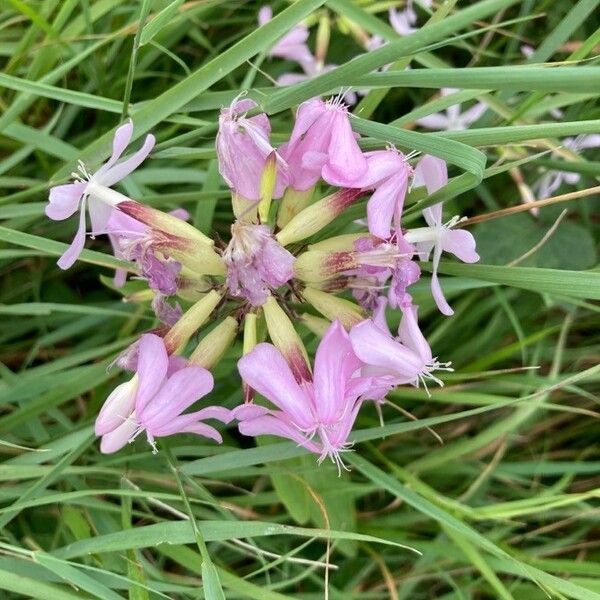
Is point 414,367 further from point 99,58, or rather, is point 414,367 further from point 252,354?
point 99,58

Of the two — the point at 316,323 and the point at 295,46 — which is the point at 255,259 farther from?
the point at 295,46

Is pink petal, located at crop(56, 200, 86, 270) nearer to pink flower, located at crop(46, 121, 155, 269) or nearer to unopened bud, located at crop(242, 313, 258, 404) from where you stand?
pink flower, located at crop(46, 121, 155, 269)

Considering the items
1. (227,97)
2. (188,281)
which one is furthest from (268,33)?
(188,281)

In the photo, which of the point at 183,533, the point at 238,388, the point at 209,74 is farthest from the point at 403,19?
the point at 183,533

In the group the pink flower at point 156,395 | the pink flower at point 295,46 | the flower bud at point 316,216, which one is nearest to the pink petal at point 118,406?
the pink flower at point 156,395

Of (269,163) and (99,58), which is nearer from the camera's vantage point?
(269,163)

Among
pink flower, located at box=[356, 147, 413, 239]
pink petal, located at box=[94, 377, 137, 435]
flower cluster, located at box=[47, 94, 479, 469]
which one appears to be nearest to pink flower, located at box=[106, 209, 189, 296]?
flower cluster, located at box=[47, 94, 479, 469]
